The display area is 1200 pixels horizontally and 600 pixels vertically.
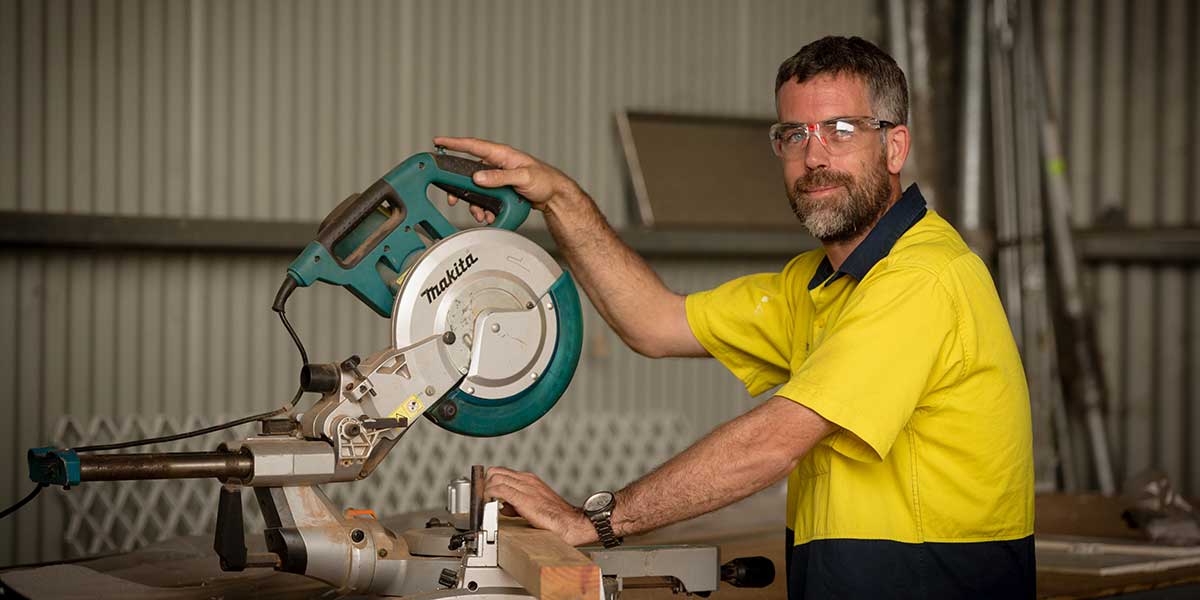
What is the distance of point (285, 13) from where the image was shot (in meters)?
4.49

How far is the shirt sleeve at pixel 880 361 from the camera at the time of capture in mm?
1858

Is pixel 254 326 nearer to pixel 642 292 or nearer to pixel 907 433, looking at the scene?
pixel 642 292

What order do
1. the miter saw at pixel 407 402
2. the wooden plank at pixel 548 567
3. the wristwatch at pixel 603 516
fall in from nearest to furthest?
the wooden plank at pixel 548 567 < the miter saw at pixel 407 402 < the wristwatch at pixel 603 516

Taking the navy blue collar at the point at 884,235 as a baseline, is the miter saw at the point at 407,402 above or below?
below

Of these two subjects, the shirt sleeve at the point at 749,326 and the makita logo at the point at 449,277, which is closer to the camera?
the makita logo at the point at 449,277

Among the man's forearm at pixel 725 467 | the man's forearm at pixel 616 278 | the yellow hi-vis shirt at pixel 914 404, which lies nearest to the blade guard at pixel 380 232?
the man's forearm at pixel 616 278

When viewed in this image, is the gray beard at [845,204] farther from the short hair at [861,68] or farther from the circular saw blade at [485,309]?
the circular saw blade at [485,309]

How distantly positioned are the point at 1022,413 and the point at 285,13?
3.27m

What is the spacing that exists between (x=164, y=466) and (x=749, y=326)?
1.19 metres

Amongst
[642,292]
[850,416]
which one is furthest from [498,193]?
[850,416]

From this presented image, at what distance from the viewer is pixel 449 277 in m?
2.06

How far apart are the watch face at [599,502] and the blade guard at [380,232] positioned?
479 mm

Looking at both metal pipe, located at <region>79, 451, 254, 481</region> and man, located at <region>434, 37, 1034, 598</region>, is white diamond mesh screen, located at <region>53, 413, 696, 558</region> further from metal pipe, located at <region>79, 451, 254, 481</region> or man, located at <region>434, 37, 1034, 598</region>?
man, located at <region>434, 37, 1034, 598</region>

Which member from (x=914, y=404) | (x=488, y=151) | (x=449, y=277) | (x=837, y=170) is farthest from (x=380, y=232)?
(x=914, y=404)
